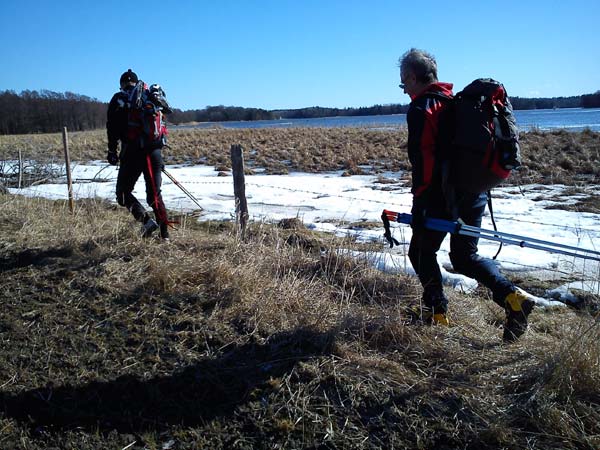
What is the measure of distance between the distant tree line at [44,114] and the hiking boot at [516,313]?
271 ft

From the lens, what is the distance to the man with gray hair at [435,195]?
123 inches

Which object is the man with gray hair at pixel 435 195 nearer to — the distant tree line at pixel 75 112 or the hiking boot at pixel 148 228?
the hiking boot at pixel 148 228

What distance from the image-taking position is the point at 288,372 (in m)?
3.03

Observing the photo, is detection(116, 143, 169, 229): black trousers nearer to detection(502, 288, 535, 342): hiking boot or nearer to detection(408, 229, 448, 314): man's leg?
detection(408, 229, 448, 314): man's leg

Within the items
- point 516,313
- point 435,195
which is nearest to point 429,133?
point 435,195

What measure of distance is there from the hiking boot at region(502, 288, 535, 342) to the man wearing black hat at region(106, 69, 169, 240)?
3485 millimetres

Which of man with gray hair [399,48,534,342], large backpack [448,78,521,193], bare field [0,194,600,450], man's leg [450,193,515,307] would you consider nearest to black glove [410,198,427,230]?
man with gray hair [399,48,534,342]

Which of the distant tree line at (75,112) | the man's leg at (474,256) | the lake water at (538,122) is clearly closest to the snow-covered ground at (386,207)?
the man's leg at (474,256)

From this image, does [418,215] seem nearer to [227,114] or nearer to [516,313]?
[516,313]

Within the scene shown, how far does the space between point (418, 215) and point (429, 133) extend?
0.54m

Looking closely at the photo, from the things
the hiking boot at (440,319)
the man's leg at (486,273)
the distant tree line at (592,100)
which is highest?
the distant tree line at (592,100)

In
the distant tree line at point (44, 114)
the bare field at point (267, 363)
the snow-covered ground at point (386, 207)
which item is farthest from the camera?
the distant tree line at point (44, 114)

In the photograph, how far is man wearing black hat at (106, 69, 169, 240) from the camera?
17.6ft

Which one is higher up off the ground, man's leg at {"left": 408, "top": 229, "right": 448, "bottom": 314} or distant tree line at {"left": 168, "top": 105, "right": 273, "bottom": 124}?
distant tree line at {"left": 168, "top": 105, "right": 273, "bottom": 124}
